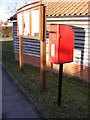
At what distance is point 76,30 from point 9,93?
12.8 ft

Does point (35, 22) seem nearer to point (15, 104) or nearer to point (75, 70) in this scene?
Result: point (15, 104)

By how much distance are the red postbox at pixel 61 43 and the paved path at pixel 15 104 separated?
1.63 meters

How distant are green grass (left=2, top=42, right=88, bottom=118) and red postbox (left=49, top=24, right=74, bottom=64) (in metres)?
1.34

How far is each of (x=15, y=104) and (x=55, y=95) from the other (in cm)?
137

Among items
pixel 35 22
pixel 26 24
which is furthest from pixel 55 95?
pixel 26 24

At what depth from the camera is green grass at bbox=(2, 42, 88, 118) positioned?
4.99 metres

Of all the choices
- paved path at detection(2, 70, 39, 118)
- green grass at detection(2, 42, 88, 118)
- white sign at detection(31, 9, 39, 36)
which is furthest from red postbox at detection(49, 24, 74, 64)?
paved path at detection(2, 70, 39, 118)

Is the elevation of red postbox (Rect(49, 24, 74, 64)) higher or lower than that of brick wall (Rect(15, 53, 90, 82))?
higher

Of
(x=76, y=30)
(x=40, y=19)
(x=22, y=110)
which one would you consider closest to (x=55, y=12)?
(x=76, y=30)

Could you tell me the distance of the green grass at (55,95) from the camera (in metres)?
4.99

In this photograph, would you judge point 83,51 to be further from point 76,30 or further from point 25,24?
point 25,24

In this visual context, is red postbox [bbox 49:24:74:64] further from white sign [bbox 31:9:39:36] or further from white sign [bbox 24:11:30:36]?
white sign [bbox 24:11:30:36]

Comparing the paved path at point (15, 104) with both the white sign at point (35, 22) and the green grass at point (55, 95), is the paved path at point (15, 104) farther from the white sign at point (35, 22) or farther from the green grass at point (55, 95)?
the white sign at point (35, 22)

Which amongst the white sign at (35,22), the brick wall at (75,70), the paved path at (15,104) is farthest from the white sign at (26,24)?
the brick wall at (75,70)
